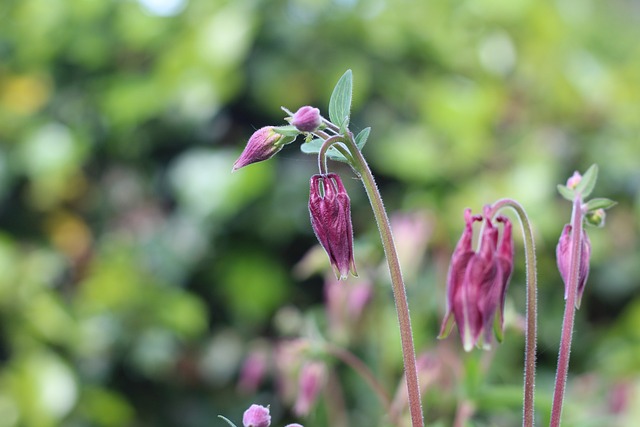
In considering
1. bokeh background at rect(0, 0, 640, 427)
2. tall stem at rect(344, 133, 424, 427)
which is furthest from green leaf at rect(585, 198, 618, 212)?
bokeh background at rect(0, 0, 640, 427)

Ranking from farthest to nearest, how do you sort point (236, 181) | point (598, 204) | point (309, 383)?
point (236, 181) → point (309, 383) → point (598, 204)

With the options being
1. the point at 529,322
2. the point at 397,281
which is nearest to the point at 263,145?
the point at 397,281

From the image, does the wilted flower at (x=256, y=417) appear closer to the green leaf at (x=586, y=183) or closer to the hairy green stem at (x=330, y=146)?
the hairy green stem at (x=330, y=146)

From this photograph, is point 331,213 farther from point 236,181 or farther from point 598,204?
point 236,181

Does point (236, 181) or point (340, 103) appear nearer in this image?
point (340, 103)

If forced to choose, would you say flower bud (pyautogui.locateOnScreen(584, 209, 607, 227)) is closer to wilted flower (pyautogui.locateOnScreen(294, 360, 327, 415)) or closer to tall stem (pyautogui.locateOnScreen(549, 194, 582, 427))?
tall stem (pyautogui.locateOnScreen(549, 194, 582, 427))

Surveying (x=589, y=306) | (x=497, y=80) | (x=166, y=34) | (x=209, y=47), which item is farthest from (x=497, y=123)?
(x=166, y=34)

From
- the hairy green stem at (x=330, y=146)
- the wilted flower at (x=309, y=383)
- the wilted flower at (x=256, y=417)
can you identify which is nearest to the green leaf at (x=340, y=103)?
the hairy green stem at (x=330, y=146)
